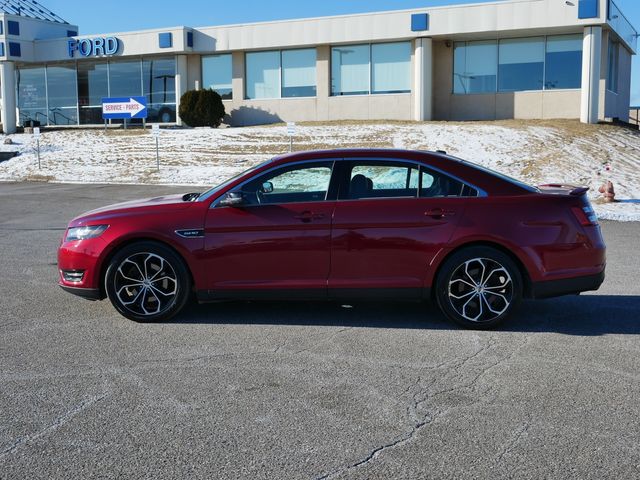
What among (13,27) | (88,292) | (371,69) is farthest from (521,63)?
(88,292)

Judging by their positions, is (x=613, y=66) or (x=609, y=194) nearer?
(x=609, y=194)

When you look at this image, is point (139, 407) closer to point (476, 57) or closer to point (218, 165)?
point (218, 165)

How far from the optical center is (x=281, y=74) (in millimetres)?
35062

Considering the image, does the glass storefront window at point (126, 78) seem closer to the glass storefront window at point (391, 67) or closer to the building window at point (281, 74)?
the building window at point (281, 74)

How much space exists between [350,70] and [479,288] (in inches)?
1118

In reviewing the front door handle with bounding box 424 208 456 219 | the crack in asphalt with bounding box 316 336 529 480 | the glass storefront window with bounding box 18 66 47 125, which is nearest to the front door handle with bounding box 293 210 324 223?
the front door handle with bounding box 424 208 456 219

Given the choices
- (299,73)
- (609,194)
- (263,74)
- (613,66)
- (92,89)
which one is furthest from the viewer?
(92,89)

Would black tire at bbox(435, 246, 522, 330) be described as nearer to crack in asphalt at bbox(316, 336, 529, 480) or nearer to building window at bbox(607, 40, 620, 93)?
crack in asphalt at bbox(316, 336, 529, 480)

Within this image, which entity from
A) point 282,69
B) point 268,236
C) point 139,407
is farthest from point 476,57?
point 139,407

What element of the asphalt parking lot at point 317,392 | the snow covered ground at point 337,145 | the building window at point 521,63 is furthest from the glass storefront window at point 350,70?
the asphalt parking lot at point 317,392

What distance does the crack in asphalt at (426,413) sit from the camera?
3.78 meters

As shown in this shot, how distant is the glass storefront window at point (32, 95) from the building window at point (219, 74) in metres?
10.4

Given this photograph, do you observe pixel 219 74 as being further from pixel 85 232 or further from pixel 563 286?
pixel 563 286

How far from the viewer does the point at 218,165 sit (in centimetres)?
2598
